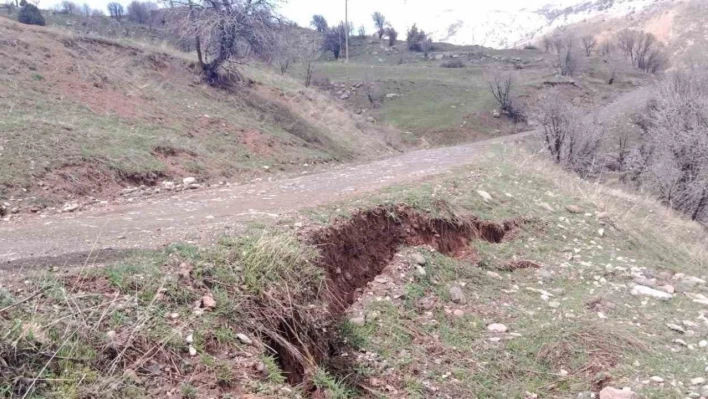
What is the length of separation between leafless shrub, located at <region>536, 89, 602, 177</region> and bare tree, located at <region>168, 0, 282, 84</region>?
9.95 m

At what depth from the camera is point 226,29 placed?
56.3 feet

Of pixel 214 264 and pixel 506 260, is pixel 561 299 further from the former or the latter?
pixel 214 264

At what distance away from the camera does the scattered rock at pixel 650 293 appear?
20.5 feet

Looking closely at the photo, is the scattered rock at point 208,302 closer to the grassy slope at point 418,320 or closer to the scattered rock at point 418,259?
the grassy slope at point 418,320

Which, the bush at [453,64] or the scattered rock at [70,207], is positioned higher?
the bush at [453,64]

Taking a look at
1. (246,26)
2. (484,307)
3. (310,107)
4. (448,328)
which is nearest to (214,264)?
(448,328)

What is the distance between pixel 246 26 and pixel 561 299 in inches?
574

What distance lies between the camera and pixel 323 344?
13.8ft

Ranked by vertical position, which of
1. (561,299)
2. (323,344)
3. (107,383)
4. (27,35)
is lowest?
(561,299)

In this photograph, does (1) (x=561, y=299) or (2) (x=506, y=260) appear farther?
(2) (x=506, y=260)

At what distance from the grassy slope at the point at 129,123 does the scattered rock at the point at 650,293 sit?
732 cm

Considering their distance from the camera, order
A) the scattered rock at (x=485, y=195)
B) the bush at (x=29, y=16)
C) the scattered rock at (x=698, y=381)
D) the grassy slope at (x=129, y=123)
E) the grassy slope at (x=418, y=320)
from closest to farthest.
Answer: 1. the grassy slope at (x=418, y=320)
2. the scattered rock at (x=698, y=381)
3. the scattered rock at (x=485, y=195)
4. the grassy slope at (x=129, y=123)
5. the bush at (x=29, y=16)

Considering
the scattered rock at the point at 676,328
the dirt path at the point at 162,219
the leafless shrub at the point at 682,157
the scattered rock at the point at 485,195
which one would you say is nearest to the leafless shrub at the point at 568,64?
the leafless shrub at the point at 682,157

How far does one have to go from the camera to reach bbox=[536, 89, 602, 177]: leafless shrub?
19.4 meters
